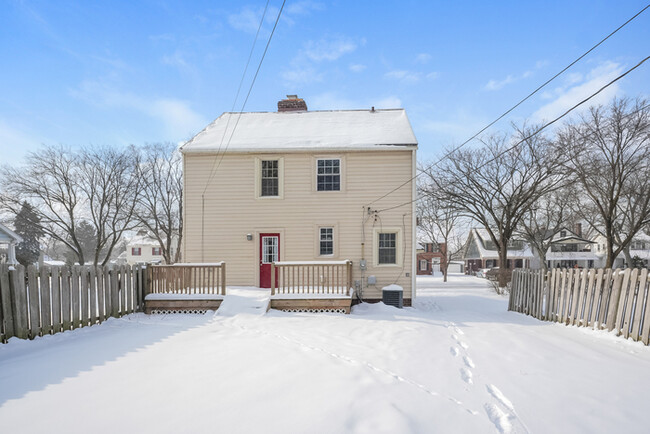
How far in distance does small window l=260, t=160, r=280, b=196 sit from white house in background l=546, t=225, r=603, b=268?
38.6 meters

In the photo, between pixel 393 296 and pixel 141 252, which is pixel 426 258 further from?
pixel 141 252

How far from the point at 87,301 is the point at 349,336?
201 inches

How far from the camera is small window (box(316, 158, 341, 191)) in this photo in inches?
521

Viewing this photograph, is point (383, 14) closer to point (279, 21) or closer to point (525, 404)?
point (279, 21)

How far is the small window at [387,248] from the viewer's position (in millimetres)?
13055

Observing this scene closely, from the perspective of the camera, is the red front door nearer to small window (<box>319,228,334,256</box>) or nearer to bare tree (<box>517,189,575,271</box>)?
small window (<box>319,228,334,256</box>)

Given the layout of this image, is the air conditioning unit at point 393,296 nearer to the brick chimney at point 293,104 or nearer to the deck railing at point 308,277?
the deck railing at point 308,277

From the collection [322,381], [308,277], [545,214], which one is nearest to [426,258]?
[545,214]

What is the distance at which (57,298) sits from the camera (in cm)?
657

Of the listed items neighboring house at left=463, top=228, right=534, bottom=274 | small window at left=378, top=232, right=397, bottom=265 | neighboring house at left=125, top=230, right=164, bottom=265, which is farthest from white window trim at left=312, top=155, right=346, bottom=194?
neighboring house at left=125, top=230, right=164, bottom=265

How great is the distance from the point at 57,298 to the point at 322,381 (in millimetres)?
5214

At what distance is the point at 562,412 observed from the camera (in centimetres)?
348

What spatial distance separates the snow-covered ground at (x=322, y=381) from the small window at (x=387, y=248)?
19.1 feet

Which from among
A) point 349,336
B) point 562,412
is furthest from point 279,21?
point 562,412
